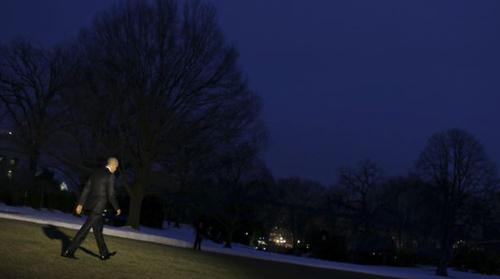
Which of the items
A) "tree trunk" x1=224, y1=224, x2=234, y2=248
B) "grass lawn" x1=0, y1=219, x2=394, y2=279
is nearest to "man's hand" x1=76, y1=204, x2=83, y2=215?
"grass lawn" x1=0, y1=219, x2=394, y2=279

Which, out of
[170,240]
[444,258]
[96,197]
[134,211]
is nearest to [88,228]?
[96,197]

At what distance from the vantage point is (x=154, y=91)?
2783cm

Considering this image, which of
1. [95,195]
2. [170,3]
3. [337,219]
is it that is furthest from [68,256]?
[337,219]

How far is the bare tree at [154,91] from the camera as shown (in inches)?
1097

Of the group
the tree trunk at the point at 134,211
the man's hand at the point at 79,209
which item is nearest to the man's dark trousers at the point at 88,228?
the man's hand at the point at 79,209

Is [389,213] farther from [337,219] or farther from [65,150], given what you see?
[65,150]

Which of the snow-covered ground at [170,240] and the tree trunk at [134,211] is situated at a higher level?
the tree trunk at [134,211]

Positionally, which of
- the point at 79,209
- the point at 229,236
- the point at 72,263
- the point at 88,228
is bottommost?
the point at 72,263

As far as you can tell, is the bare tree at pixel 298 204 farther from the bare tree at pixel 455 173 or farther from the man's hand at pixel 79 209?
the man's hand at pixel 79 209

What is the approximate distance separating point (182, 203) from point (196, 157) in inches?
604

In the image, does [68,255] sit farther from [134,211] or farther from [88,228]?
[134,211]

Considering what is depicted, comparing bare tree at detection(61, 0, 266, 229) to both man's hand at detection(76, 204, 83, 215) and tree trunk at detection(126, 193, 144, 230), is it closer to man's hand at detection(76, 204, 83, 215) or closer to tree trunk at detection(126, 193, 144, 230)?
tree trunk at detection(126, 193, 144, 230)

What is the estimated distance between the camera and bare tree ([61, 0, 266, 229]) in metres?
27.9

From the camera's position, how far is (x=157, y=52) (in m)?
28.8
